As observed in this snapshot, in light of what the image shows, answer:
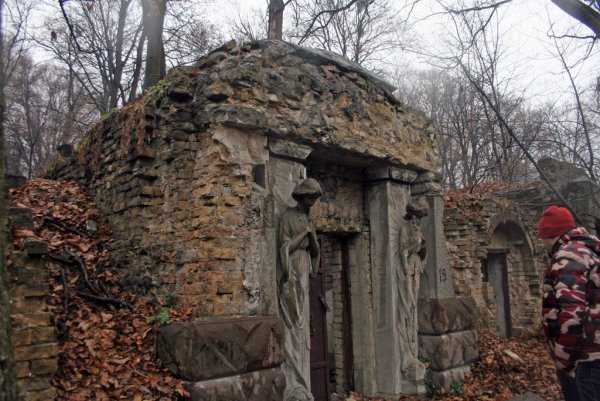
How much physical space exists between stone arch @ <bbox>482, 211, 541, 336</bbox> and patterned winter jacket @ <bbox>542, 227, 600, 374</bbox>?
8248mm

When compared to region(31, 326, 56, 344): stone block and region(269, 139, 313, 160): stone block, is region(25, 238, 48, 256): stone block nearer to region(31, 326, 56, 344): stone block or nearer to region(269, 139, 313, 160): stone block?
region(31, 326, 56, 344): stone block

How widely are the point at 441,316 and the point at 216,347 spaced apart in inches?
162

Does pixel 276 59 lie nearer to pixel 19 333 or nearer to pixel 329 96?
pixel 329 96

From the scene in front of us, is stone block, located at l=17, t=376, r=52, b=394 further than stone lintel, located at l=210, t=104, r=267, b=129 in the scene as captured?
No

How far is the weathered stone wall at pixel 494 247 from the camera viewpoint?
943 cm

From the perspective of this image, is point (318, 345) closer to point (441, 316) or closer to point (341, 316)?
point (341, 316)

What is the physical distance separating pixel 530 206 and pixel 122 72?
13300 millimetres

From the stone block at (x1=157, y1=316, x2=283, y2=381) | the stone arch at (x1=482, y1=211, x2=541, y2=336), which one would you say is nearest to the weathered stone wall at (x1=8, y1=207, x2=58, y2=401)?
the stone block at (x1=157, y1=316, x2=283, y2=381)

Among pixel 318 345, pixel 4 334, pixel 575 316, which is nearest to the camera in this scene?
pixel 4 334

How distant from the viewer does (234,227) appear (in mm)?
4891

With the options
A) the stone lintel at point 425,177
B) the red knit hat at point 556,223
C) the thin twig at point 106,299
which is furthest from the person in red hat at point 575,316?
the stone lintel at point 425,177

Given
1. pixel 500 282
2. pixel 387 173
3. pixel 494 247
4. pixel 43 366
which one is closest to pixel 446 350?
pixel 387 173

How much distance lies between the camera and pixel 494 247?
11.6 metres

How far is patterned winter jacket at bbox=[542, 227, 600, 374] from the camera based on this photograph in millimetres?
3348
